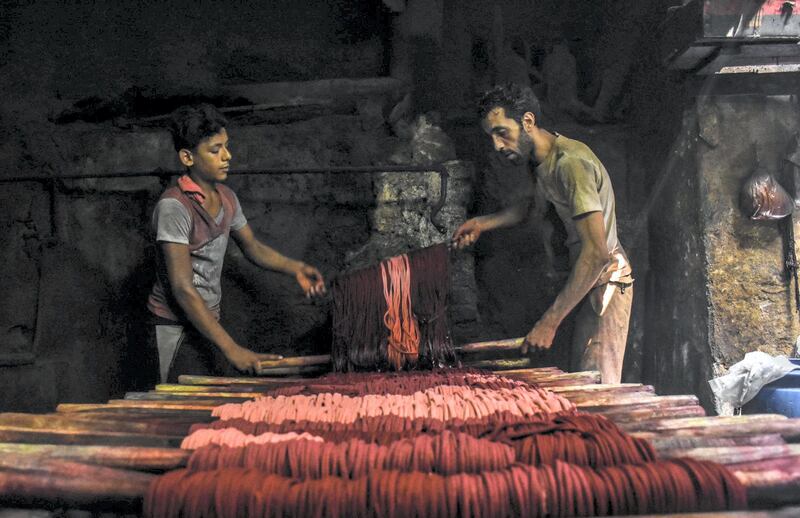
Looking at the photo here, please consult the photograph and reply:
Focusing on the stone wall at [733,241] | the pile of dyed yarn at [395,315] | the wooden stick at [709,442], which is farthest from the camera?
the stone wall at [733,241]

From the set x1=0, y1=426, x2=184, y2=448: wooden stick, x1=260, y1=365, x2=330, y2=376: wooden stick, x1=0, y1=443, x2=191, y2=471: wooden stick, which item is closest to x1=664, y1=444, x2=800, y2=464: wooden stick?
x1=0, y1=443, x2=191, y2=471: wooden stick

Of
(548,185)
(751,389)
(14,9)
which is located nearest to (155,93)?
(14,9)

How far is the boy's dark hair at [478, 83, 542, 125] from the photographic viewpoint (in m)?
3.70

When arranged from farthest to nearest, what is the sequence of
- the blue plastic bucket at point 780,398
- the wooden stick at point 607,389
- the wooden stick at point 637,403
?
the blue plastic bucket at point 780,398 < the wooden stick at point 607,389 < the wooden stick at point 637,403

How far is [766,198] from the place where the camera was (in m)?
3.84

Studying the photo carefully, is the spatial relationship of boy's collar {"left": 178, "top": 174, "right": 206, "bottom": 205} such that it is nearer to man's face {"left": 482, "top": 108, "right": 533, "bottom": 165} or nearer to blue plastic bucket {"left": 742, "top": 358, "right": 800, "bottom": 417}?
man's face {"left": 482, "top": 108, "right": 533, "bottom": 165}

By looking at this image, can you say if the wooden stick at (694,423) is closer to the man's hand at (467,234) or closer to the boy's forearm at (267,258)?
the man's hand at (467,234)

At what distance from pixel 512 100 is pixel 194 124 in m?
1.84

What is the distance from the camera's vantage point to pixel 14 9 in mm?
5016

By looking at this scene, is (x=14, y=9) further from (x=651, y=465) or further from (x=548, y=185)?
(x=651, y=465)

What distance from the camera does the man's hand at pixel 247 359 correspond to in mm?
3285

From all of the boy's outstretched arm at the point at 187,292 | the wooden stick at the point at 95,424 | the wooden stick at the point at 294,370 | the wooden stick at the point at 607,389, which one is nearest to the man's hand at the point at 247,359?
the wooden stick at the point at 294,370

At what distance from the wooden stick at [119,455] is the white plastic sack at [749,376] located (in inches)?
121

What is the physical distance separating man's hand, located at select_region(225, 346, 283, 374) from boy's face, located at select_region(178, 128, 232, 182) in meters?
1.11
